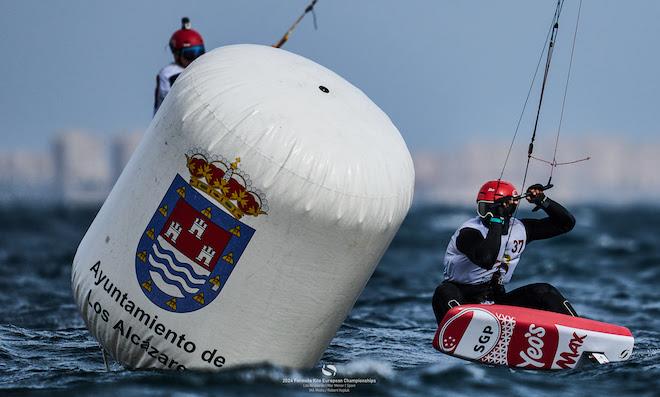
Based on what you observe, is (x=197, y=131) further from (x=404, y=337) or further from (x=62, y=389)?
(x=404, y=337)

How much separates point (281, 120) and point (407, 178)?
0.90 metres

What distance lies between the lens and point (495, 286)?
7.72 m

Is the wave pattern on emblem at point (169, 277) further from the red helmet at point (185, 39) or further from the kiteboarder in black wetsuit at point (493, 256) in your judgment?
the red helmet at point (185, 39)

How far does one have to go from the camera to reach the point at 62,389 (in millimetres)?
6000

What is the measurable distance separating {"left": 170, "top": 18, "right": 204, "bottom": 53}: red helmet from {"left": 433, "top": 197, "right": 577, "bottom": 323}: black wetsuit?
8.53 feet

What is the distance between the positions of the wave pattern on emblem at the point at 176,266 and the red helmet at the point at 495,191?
106 inches

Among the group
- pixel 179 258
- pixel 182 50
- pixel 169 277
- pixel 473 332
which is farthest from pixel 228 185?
pixel 182 50

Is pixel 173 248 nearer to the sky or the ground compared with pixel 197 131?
nearer to the ground

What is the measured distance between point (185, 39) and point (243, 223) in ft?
9.60

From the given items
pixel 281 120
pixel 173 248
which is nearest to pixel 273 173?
pixel 281 120

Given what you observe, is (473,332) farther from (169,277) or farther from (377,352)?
(169,277)

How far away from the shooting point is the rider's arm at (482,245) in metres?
7.45

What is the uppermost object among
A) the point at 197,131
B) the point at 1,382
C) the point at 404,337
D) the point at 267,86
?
the point at 267,86

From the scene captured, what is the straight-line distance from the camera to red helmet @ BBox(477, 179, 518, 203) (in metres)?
7.64
